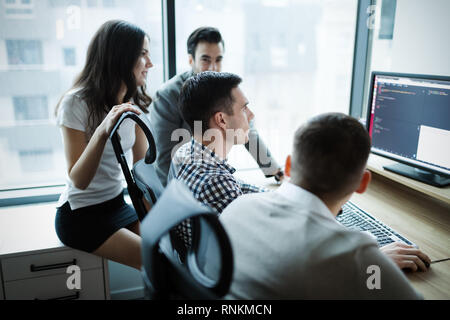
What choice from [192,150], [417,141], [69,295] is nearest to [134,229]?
[69,295]

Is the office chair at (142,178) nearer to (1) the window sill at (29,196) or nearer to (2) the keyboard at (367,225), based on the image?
(2) the keyboard at (367,225)

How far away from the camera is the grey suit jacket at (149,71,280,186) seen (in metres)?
1.98

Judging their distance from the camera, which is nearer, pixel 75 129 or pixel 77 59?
pixel 75 129

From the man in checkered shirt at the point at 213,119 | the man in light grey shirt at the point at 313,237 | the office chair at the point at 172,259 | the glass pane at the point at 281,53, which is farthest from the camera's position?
the glass pane at the point at 281,53

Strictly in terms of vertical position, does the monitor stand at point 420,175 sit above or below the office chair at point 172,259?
below

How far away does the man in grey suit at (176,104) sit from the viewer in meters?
1.99

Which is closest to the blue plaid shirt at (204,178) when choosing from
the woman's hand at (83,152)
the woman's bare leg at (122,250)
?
the woman's hand at (83,152)

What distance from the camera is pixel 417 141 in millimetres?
1646

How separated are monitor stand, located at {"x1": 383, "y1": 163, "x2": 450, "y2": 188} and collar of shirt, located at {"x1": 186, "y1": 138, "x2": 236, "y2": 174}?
87 centimetres

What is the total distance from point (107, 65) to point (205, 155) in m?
0.72

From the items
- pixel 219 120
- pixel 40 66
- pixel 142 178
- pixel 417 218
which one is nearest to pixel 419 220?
pixel 417 218

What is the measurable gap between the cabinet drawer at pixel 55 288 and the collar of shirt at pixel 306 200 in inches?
44.2
